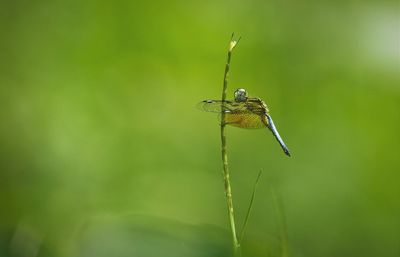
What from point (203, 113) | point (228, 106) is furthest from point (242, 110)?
point (203, 113)

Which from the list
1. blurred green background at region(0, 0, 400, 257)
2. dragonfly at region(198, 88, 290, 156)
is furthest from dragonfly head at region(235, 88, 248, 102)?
blurred green background at region(0, 0, 400, 257)

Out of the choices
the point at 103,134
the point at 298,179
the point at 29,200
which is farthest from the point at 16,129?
the point at 298,179

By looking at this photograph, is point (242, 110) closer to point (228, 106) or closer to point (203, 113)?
point (228, 106)

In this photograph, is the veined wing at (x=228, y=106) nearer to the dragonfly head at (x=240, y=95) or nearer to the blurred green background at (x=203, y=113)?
the dragonfly head at (x=240, y=95)

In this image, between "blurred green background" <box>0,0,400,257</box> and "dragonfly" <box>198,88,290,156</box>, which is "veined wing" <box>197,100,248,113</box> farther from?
"blurred green background" <box>0,0,400,257</box>

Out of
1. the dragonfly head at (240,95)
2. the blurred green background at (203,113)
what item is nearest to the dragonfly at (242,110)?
the dragonfly head at (240,95)
